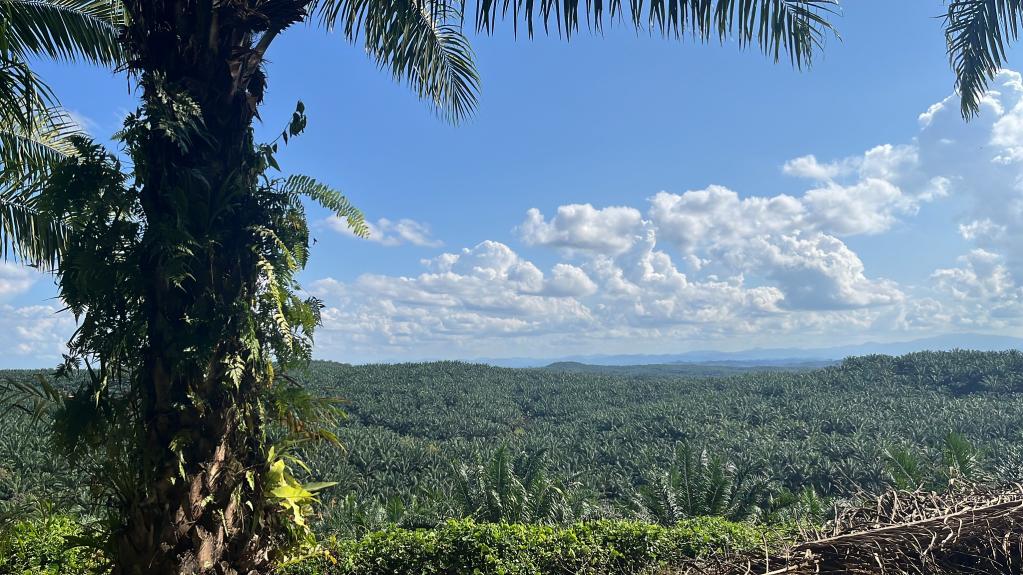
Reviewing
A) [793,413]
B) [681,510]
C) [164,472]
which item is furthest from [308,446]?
[793,413]

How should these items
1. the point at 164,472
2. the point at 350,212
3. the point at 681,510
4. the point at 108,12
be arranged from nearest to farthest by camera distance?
the point at 164,472 → the point at 350,212 → the point at 108,12 → the point at 681,510

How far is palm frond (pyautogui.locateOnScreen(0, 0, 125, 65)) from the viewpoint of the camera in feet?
19.6

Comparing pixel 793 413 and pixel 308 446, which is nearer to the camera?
pixel 308 446

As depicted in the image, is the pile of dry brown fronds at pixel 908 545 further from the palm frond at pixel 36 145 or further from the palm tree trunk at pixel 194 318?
the palm frond at pixel 36 145

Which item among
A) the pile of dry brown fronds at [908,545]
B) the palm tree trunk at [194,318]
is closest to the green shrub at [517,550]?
the palm tree trunk at [194,318]

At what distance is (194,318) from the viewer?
3018mm

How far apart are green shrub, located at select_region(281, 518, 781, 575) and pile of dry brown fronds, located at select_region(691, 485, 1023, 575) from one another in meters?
3.41

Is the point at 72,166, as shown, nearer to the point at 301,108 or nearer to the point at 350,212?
the point at 301,108

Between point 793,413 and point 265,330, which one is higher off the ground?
point 265,330

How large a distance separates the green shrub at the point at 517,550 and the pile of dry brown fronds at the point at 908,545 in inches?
134

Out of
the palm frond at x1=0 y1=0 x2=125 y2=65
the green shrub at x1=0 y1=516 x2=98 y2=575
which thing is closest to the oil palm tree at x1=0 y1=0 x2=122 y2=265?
the palm frond at x1=0 y1=0 x2=125 y2=65

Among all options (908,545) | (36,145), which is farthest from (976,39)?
(36,145)

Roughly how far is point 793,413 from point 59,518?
97.7ft

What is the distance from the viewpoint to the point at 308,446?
11.7 feet
